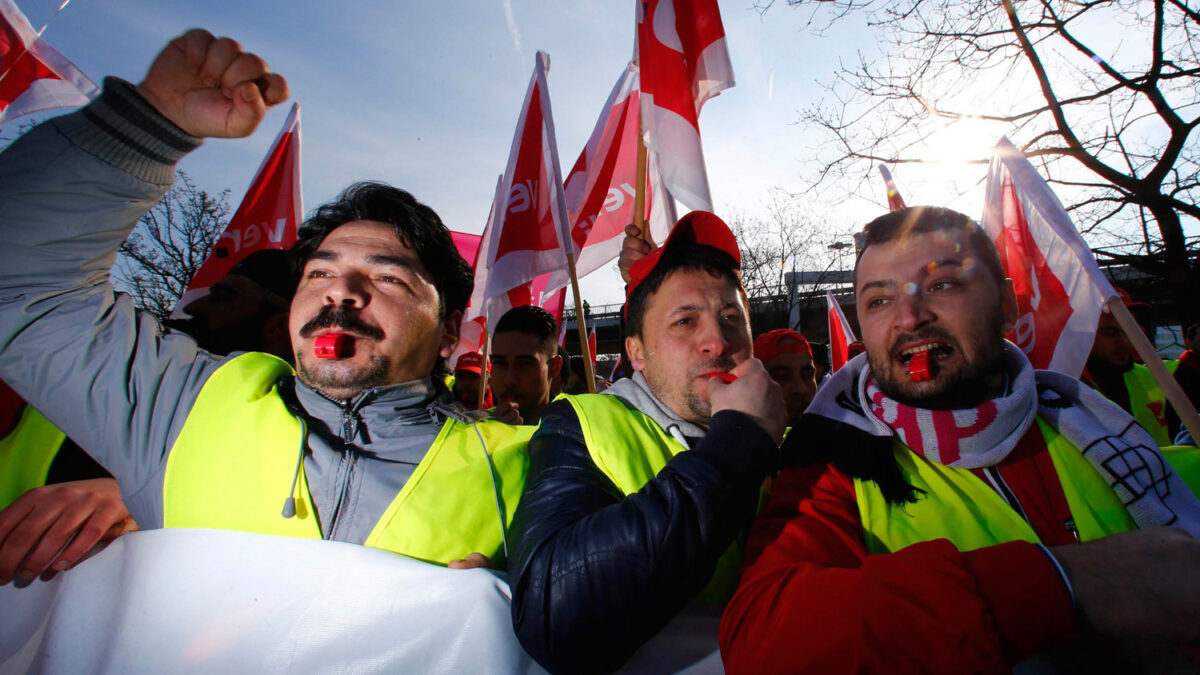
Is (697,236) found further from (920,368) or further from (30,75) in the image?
(30,75)

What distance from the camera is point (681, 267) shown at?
1888 millimetres

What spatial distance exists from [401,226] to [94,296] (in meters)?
0.83

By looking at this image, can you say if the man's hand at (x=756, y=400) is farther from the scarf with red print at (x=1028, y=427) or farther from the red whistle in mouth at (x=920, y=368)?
the red whistle in mouth at (x=920, y=368)

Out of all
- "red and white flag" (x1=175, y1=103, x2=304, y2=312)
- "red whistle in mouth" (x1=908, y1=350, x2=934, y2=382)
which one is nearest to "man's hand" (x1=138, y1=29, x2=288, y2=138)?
"red whistle in mouth" (x1=908, y1=350, x2=934, y2=382)

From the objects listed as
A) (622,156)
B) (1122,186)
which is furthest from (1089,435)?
(1122,186)

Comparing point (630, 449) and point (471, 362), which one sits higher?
→ point (471, 362)

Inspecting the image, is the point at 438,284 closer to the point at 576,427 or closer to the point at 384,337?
the point at 384,337

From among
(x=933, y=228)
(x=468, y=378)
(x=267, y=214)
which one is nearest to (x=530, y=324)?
(x=468, y=378)

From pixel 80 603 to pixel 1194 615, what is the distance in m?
2.06

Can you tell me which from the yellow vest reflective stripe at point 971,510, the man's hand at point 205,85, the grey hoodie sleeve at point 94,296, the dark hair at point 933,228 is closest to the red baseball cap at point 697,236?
the dark hair at point 933,228

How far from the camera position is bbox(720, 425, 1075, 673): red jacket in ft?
3.02

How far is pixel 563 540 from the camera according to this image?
1.09 metres

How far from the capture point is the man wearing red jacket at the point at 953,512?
3.09 ft

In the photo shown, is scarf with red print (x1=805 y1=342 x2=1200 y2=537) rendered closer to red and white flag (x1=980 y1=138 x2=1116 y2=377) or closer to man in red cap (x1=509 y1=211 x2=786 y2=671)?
man in red cap (x1=509 y1=211 x2=786 y2=671)
